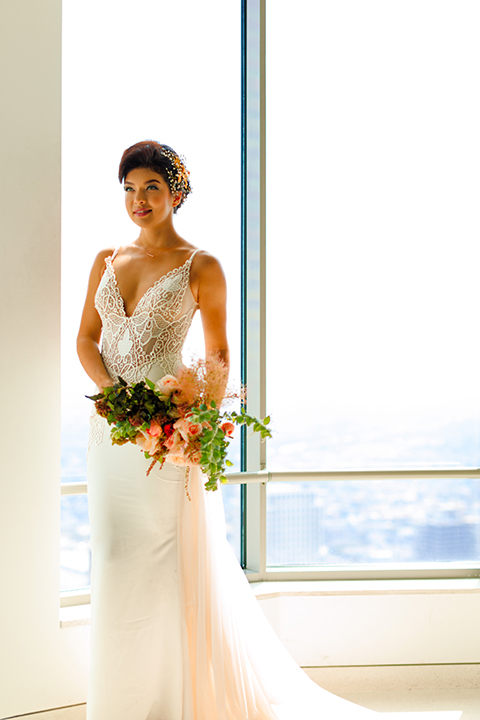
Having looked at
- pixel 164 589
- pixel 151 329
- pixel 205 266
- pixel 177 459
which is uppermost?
pixel 205 266

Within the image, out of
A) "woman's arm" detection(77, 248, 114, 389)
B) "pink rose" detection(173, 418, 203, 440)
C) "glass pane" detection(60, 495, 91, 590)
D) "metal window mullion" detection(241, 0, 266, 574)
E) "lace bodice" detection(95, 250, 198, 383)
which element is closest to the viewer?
"pink rose" detection(173, 418, 203, 440)

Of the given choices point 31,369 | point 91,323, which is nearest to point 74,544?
point 31,369

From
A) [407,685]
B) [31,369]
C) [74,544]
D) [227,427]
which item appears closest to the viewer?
[227,427]

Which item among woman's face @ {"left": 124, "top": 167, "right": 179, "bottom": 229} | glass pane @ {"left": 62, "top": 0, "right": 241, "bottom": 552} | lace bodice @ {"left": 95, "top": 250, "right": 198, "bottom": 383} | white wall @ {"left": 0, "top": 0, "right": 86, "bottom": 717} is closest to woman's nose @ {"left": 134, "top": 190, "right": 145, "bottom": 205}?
woman's face @ {"left": 124, "top": 167, "right": 179, "bottom": 229}

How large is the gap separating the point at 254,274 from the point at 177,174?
879 mm

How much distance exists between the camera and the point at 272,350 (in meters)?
3.21

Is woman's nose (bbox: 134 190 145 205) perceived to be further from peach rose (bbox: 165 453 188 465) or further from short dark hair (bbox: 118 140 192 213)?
peach rose (bbox: 165 453 188 465)

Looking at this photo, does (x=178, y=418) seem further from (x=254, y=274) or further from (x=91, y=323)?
(x=254, y=274)

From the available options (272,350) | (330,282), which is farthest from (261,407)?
(330,282)

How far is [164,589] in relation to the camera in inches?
86.7

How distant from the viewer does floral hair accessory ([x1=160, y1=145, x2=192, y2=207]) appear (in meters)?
2.36

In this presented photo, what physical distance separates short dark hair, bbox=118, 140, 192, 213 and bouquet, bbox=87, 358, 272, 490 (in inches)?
29.5

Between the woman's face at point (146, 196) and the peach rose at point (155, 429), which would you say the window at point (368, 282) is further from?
the peach rose at point (155, 429)

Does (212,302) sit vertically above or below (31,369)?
above
